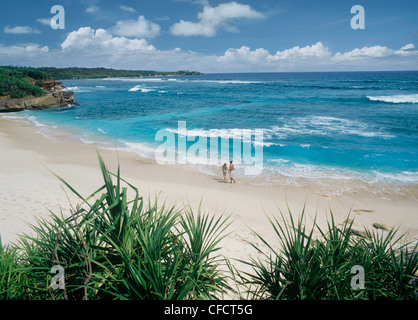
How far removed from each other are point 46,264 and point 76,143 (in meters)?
18.0

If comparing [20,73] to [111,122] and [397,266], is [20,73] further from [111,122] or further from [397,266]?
[397,266]

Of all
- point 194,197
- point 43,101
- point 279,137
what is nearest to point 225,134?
point 279,137

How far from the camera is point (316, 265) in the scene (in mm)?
2939

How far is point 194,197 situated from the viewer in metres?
10.7

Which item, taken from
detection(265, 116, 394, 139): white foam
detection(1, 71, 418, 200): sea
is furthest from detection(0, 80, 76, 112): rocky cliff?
detection(265, 116, 394, 139): white foam

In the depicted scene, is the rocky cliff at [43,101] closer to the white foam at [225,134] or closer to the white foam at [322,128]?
the white foam at [225,134]

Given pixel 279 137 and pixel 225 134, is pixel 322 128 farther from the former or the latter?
pixel 225 134

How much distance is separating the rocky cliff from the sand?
70.8ft

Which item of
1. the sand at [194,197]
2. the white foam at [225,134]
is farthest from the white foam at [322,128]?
the sand at [194,197]

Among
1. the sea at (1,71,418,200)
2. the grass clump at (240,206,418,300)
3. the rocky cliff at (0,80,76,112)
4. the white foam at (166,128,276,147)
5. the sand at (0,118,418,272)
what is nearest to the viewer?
the grass clump at (240,206,418,300)

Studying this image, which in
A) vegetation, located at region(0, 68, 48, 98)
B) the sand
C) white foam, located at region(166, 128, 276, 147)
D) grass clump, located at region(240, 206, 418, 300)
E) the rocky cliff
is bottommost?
the sand

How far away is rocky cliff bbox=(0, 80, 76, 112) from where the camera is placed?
32.4 meters

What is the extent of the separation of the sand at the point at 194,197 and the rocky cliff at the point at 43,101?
21.6 meters

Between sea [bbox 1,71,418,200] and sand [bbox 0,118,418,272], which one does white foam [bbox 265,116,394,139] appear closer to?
sea [bbox 1,71,418,200]
